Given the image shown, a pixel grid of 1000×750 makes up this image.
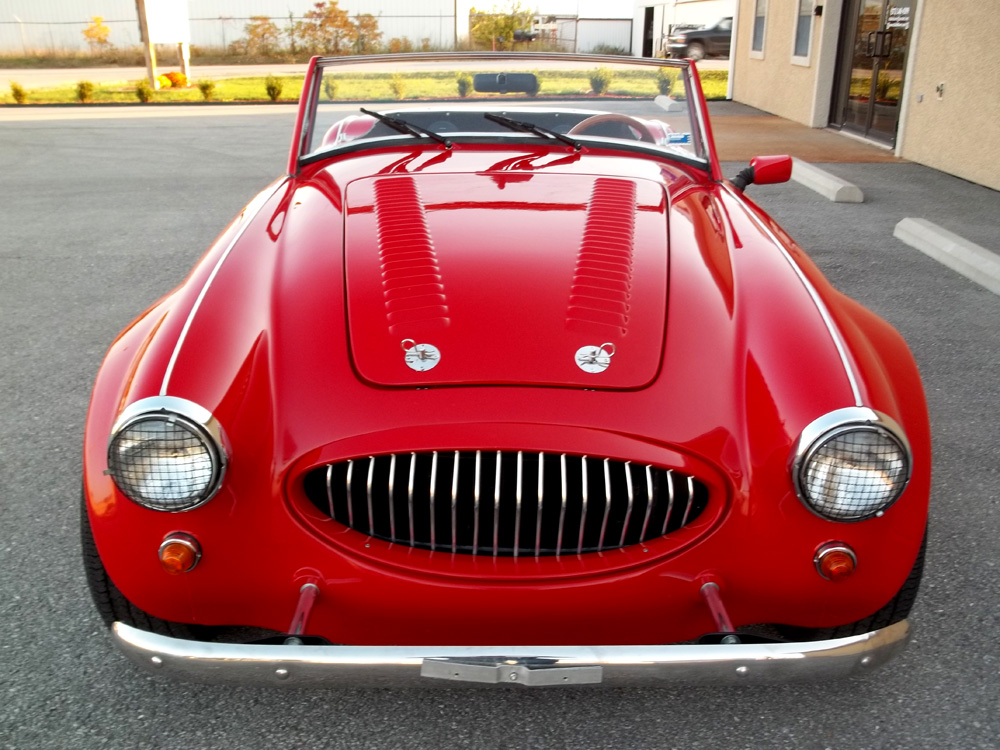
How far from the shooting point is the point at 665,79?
11.4 feet

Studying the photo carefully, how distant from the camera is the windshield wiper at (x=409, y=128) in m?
3.09

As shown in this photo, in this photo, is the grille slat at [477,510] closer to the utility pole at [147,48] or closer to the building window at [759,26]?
the building window at [759,26]

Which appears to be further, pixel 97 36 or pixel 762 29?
pixel 97 36

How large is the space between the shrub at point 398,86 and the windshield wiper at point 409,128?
43 cm

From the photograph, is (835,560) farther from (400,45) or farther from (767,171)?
(400,45)

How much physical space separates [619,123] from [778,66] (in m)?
12.2

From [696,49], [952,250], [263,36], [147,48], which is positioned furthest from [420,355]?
[263,36]

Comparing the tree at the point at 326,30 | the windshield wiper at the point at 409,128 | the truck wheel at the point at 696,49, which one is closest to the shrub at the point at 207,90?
the tree at the point at 326,30

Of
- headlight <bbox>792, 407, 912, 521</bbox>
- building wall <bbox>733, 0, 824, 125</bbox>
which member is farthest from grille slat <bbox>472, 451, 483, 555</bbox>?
building wall <bbox>733, 0, 824, 125</bbox>

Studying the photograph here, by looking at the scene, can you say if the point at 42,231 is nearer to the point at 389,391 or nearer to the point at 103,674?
the point at 103,674

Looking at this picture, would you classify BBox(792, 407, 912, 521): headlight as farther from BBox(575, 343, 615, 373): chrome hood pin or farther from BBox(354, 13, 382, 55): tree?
BBox(354, 13, 382, 55): tree

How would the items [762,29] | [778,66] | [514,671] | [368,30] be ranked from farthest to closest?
[368,30], [762,29], [778,66], [514,671]

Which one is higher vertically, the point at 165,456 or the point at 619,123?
the point at 619,123

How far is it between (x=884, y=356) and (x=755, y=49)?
15.4 metres
